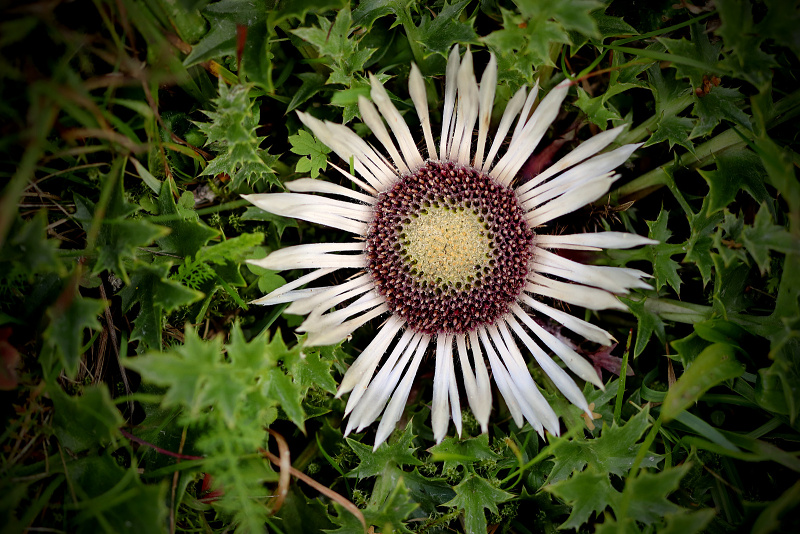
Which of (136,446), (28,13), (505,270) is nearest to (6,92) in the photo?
(28,13)

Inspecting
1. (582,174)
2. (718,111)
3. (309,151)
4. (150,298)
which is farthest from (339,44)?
(718,111)

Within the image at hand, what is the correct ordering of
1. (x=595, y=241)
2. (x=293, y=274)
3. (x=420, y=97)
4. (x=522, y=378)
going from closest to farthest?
(x=595, y=241), (x=420, y=97), (x=522, y=378), (x=293, y=274)

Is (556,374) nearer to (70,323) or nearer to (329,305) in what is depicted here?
(329,305)

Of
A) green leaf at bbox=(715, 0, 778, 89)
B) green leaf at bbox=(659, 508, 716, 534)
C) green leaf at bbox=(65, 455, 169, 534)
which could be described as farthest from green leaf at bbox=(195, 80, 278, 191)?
green leaf at bbox=(659, 508, 716, 534)

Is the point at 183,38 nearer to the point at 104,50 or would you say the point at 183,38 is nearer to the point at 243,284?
the point at 104,50

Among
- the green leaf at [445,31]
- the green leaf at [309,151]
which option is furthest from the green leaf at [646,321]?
the green leaf at [309,151]

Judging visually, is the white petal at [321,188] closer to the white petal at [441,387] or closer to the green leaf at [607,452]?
the white petal at [441,387]

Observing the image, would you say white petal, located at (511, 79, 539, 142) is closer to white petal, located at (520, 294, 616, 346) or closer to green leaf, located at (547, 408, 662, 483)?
white petal, located at (520, 294, 616, 346)
